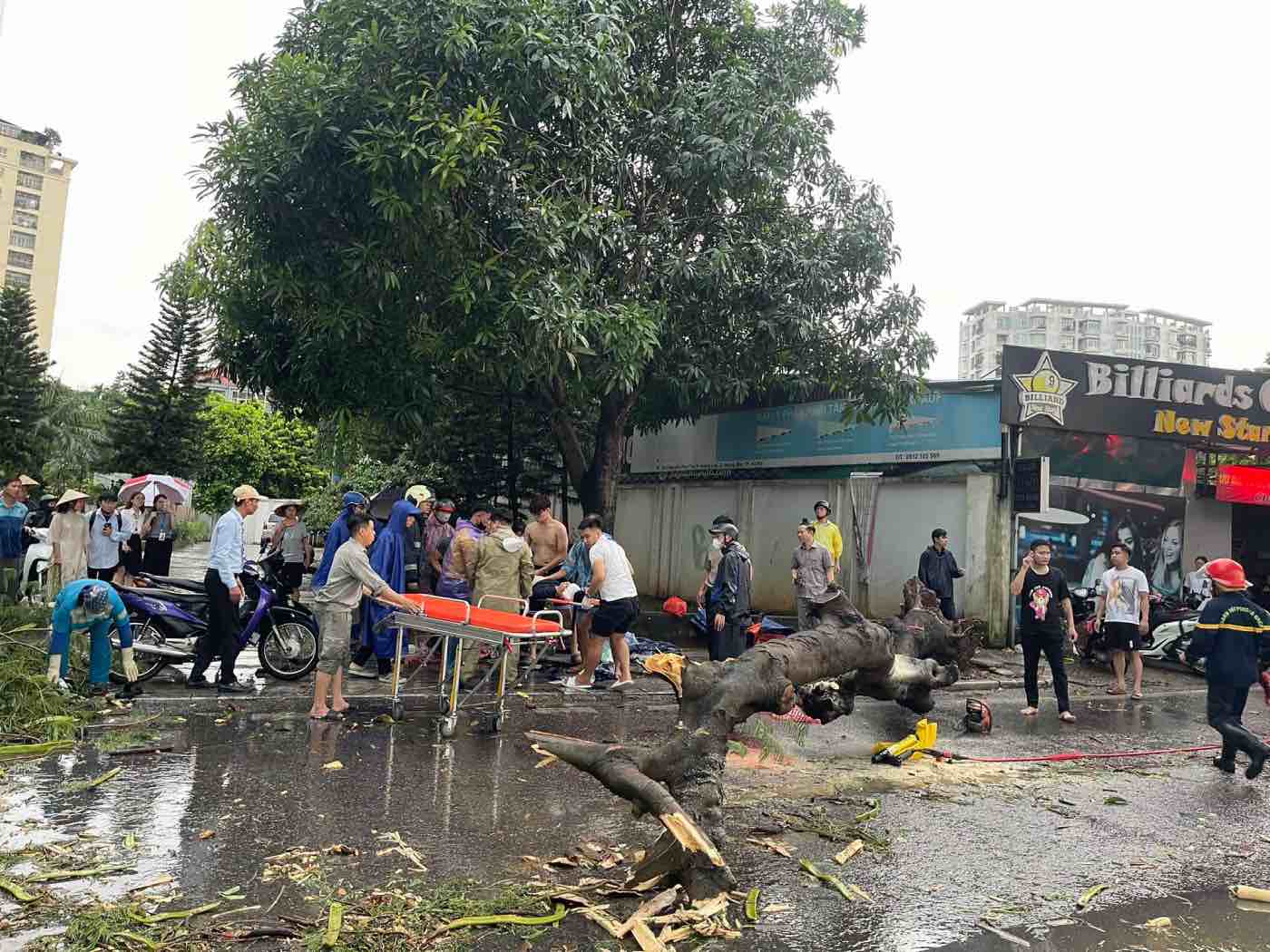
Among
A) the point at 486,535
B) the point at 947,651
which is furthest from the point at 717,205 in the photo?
the point at 947,651

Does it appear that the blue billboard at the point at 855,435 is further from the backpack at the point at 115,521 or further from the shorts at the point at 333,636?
the backpack at the point at 115,521

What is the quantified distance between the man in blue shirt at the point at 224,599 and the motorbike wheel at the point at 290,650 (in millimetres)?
656

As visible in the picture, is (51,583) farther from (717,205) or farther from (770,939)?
(770,939)

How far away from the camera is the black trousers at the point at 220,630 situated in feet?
27.7

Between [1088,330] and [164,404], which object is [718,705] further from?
[1088,330]

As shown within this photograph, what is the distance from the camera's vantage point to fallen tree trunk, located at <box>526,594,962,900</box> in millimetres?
4191

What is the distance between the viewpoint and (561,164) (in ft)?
39.2

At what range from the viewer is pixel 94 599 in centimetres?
752

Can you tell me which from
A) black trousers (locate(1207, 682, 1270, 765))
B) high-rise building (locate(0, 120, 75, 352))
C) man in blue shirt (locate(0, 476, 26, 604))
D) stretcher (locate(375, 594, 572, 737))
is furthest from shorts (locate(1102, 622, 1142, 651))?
high-rise building (locate(0, 120, 75, 352))

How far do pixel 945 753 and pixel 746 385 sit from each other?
769cm

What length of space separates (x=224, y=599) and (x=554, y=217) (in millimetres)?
5618

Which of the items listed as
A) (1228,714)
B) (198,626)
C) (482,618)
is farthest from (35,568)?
(1228,714)

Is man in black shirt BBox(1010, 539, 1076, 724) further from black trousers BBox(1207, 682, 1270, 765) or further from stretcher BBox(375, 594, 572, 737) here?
stretcher BBox(375, 594, 572, 737)

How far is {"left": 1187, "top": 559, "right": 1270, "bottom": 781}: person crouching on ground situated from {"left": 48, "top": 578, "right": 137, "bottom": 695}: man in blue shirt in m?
8.49
